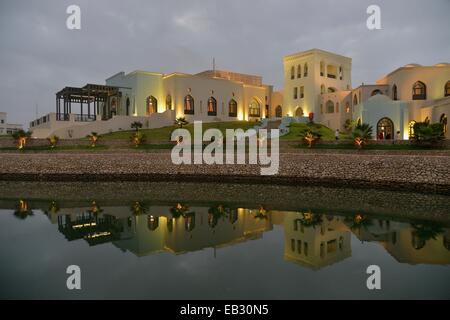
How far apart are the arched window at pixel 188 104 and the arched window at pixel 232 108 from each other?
5602 mm

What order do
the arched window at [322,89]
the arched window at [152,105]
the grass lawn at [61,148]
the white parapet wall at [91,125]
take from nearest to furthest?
the grass lawn at [61,148] < the white parapet wall at [91,125] < the arched window at [152,105] < the arched window at [322,89]

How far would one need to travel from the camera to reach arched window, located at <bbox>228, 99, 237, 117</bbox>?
4224cm

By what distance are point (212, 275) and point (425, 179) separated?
688 inches

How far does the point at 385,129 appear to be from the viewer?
28922mm

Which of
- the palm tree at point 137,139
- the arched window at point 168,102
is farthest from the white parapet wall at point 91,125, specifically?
the palm tree at point 137,139

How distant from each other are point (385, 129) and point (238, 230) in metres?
23.3

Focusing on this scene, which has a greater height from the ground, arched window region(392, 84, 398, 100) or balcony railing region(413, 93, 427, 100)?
arched window region(392, 84, 398, 100)

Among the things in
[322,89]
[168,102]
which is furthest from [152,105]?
[322,89]

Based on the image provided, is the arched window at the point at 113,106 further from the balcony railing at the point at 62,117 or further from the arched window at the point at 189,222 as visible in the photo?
the arched window at the point at 189,222

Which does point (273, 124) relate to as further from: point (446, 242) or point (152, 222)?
point (446, 242)

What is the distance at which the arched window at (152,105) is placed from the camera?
128 ft

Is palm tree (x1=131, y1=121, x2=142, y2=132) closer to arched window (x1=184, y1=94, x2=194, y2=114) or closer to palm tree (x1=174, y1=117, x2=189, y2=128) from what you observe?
palm tree (x1=174, y1=117, x2=189, y2=128)

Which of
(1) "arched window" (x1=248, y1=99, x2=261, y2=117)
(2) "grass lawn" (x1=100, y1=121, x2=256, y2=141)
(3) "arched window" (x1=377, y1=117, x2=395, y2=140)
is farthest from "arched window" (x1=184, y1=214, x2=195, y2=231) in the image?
(1) "arched window" (x1=248, y1=99, x2=261, y2=117)

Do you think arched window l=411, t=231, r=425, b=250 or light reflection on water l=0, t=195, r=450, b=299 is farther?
arched window l=411, t=231, r=425, b=250
